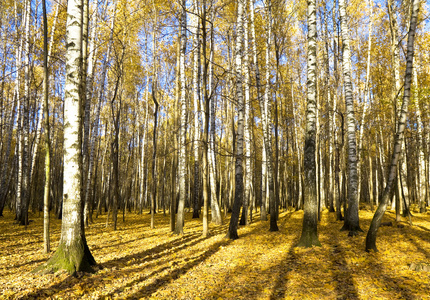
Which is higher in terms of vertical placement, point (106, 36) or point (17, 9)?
point (17, 9)

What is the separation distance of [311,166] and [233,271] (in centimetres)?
336

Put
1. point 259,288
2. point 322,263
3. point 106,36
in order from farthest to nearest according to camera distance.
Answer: point 106,36
point 322,263
point 259,288

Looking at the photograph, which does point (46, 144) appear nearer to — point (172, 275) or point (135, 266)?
point (135, 266)

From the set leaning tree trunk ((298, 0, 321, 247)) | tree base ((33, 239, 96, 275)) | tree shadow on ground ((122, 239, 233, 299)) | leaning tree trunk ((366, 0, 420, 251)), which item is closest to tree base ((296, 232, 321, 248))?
leaning tree trunk ((298, 0, 321, 247))

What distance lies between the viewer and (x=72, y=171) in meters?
4.73

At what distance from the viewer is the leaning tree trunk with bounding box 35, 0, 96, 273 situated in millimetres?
4570

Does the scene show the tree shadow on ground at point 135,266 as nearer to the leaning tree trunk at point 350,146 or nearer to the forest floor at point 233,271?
the forest floor at point 233,271

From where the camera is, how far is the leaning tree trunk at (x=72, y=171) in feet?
15.0

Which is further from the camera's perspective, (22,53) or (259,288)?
(22,53)

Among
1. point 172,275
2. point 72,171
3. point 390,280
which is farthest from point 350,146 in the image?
point 72,171

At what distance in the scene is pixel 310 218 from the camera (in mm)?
6699

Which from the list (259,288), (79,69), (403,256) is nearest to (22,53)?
(79,69)

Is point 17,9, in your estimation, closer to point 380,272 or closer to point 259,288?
point 259,288

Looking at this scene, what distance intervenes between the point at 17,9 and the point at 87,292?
17330 millimetres
